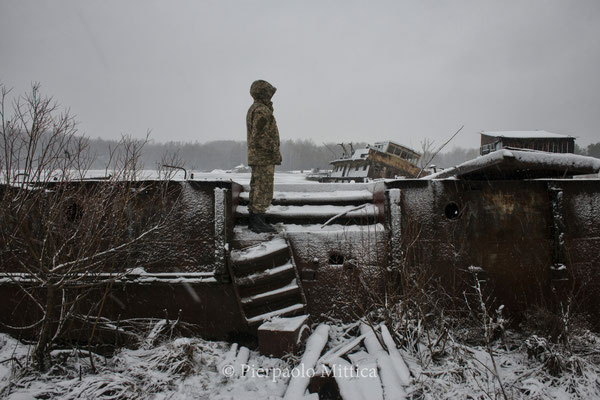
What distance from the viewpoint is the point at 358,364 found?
3439mm

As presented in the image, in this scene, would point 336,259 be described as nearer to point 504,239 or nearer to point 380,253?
point 380,253

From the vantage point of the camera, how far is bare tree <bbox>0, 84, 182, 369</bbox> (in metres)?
3.01

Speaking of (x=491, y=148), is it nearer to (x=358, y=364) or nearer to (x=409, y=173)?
(x=409, y=173)

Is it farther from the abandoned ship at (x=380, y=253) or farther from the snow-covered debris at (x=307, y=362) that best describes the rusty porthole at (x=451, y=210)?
the snow-covered debris at (x=307, y=362)

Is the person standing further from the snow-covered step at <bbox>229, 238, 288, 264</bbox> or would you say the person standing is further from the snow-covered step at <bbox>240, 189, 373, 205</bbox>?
the snow-covered step at <bbox>240, 189, 373, 205</bbox>

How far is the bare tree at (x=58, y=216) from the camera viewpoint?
3012 millimetres

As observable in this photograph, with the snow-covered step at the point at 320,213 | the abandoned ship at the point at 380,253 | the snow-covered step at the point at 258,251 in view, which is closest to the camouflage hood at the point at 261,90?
the abandoned ship at the point at 380,253

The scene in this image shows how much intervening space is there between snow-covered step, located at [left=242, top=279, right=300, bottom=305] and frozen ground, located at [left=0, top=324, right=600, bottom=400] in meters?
0.65

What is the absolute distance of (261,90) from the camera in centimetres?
479

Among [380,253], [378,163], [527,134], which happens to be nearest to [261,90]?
[380,253]

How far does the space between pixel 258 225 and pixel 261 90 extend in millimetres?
2139

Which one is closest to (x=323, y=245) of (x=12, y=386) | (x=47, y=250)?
(x=47, y=250)

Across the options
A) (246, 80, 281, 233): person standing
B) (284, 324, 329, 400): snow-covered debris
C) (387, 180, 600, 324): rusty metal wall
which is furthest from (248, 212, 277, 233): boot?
(387, 180, 600, 324): rusty metal wall

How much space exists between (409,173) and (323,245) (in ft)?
59.6
